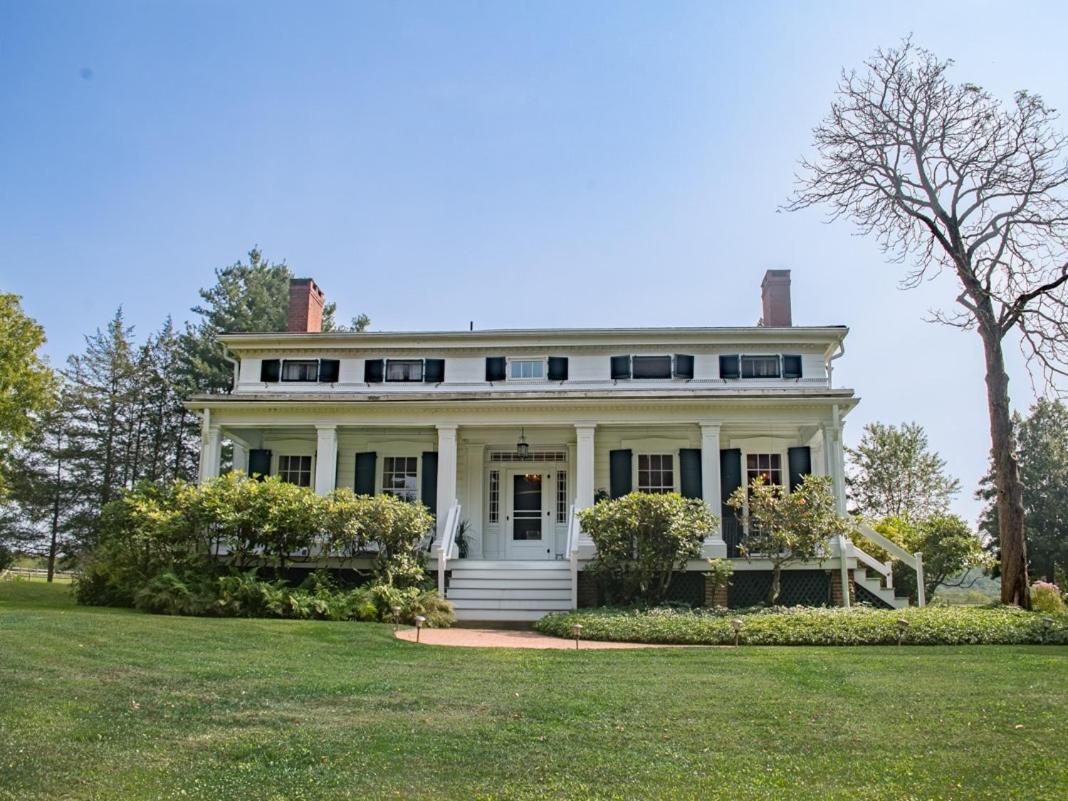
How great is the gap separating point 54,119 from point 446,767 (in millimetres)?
10544

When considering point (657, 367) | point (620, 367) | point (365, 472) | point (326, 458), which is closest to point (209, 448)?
point (326, 458)

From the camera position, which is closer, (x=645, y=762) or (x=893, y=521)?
(x=645, y=762)

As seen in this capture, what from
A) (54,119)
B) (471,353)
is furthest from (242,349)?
(54,119)

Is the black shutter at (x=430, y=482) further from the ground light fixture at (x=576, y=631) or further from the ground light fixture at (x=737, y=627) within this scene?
the ground light fixture at (x=737, y=627)

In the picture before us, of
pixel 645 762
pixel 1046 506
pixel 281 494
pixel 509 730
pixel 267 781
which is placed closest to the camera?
pixel 267 781

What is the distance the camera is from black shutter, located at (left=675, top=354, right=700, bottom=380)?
18.9 m

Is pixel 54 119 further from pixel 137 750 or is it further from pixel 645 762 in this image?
pixel 645 762

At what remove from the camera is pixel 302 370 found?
64.5 feet

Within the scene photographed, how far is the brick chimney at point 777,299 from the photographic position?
65.7ft

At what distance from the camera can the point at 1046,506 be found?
3559cm

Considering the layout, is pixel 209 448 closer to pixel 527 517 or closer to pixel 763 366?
pixel 527 517

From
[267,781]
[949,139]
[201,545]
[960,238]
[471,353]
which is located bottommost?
[267,781]

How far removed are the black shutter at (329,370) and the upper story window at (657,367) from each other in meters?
6.32

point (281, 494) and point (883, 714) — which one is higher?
point (281, 494)
